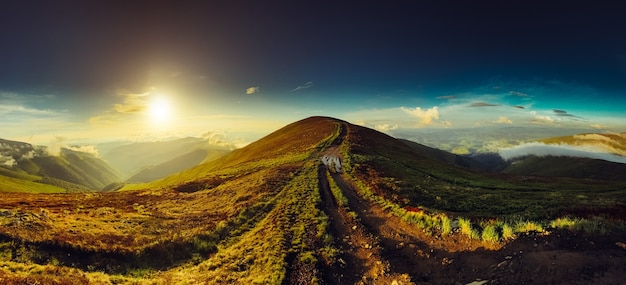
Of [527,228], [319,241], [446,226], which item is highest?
[527,228]

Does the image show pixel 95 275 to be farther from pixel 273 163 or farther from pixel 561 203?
pixel 273 163

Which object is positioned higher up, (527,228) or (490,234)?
(527,228)

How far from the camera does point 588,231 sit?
54.8ft

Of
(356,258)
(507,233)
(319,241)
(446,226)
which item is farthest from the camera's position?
(319,241)

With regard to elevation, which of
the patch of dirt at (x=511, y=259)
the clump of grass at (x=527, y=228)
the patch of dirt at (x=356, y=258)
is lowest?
the patch of dirt at (x=356, y=258)

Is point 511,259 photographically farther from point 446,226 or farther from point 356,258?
point 356,258

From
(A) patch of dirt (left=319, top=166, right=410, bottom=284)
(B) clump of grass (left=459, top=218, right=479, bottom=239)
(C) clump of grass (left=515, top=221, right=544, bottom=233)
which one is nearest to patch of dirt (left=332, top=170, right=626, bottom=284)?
(B) clump of grass (left=459, top=218, right=479, bottom=239)

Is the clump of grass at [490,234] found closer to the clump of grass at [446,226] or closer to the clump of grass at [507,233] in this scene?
the clump of grass at [507,233]

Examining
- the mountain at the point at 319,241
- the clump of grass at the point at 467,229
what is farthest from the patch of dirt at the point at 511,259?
the clump of grass at the point at 467,229

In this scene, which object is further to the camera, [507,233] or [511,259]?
[507,233]

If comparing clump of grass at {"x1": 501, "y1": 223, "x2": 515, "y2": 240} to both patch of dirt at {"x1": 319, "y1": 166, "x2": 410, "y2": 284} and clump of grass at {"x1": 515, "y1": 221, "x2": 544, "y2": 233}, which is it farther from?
patch of dirt at {"x1": 319, "y1": 166, "x2": 410, "y2": 284}

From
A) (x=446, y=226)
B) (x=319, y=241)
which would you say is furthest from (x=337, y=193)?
(x=446, y=226)

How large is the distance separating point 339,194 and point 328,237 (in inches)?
544

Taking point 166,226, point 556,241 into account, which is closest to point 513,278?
point 556,241
